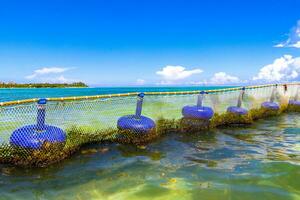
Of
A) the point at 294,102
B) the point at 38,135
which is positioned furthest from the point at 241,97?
the point at 38,135

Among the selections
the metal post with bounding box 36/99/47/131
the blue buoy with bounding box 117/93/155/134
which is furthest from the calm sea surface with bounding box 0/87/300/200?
the metal post with bounding box 36/99/47/131

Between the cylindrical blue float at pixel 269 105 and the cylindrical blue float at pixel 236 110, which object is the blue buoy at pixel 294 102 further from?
the cylindrical blue float at pixel 236 110

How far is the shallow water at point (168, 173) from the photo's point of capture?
6.59 metres

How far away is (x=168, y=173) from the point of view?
789 centimetres

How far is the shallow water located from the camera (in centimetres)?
659

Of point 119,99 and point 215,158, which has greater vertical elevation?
point 119,99

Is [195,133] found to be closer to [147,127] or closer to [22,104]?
[147,127]

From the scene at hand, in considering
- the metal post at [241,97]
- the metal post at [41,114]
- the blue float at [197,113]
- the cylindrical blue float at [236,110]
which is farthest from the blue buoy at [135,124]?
the metal post at [241,97]

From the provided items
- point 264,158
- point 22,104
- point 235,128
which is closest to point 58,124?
point 22,104

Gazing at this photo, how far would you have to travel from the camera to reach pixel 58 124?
418 inches

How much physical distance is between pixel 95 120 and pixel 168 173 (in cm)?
451

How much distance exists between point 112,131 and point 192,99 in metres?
5.69

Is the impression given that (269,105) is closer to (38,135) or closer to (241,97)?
(241,97)

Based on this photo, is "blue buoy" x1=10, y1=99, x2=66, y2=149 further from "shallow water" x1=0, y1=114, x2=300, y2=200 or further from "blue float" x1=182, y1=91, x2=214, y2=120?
"blue float" x1=182, y1=91, x2=214, y2=120
